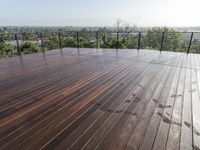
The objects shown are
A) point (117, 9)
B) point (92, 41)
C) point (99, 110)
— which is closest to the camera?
point (99, 110)

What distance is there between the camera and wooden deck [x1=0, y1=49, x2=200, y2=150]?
136 cm

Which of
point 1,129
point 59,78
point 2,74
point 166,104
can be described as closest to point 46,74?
point 59,78

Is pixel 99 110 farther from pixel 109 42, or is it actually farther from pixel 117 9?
pixel 117 9

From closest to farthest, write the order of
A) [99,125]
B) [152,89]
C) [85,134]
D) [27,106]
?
[85,134]
[99,125]
[27,106]
[152,89]

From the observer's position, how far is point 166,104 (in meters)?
2.05

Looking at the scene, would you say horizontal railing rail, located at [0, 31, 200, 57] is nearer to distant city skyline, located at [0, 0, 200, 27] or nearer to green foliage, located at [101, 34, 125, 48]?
Result: green foliage, located at [101, 34, 125, 48]

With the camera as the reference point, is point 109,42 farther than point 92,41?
Yes

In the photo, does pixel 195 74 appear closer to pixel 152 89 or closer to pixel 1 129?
pixel 152 89

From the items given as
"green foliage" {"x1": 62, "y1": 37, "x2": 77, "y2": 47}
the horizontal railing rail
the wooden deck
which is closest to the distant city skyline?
the horizontal railing rail

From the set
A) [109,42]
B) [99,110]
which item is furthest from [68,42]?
[99,110]

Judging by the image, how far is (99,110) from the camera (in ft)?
6.15

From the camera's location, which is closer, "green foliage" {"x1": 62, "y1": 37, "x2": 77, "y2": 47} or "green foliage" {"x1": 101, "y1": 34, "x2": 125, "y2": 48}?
"green foliage" {"x1": 62, "y1": 37, "x2": 77, "y2": 47}

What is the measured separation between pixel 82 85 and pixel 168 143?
5.54 feet

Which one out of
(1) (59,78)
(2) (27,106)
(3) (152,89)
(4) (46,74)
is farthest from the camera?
(4) (46,74)
